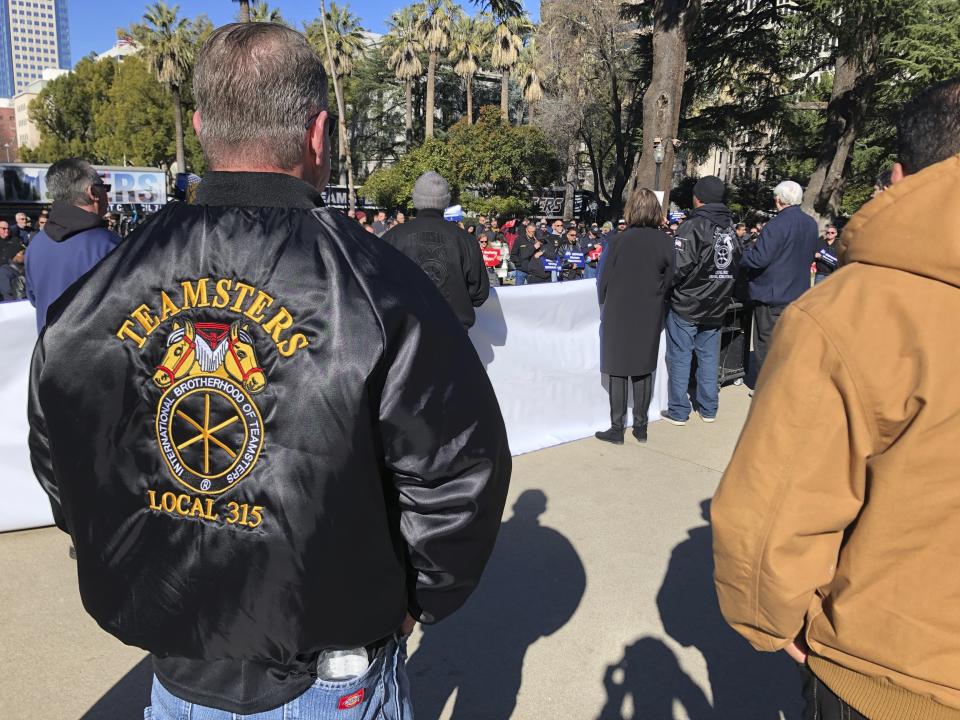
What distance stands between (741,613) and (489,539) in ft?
1.80

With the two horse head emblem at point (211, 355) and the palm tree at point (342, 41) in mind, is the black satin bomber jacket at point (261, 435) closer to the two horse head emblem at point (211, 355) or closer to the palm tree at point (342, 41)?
the two horse head emblem at point (211, 355)

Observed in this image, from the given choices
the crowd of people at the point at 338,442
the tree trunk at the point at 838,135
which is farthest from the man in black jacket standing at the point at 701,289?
the tree trunk at the point at 838,135

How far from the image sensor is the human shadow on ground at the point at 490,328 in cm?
536

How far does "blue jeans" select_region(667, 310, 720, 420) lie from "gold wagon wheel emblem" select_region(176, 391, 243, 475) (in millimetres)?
5384

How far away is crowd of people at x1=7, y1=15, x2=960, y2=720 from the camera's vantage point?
1.28 metres

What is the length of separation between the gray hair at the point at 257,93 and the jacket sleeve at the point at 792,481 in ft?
3.26

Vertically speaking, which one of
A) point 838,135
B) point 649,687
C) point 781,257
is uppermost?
point 838,135

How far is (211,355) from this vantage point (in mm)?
1297

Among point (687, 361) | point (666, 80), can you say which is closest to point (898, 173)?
point (687, 361)

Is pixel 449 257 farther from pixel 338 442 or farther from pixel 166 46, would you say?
pixel 166 46

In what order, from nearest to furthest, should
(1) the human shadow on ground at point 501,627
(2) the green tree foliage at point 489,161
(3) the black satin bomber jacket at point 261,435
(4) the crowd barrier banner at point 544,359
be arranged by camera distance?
(3) the black satin bomber jacket at point 261,435 < (1) the human shadow on ground at point 501,627 < (4) the crowd barrier banner at point 544,359 < (2) the green tree foliage at point 489,161

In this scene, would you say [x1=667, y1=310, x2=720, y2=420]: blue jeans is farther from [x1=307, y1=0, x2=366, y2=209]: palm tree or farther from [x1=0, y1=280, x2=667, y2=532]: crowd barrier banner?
[x1=307, y1=0, x2=366, y2=209]: palm tree

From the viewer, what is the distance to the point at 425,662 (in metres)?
3.10

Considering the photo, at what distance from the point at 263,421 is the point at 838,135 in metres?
25.4
